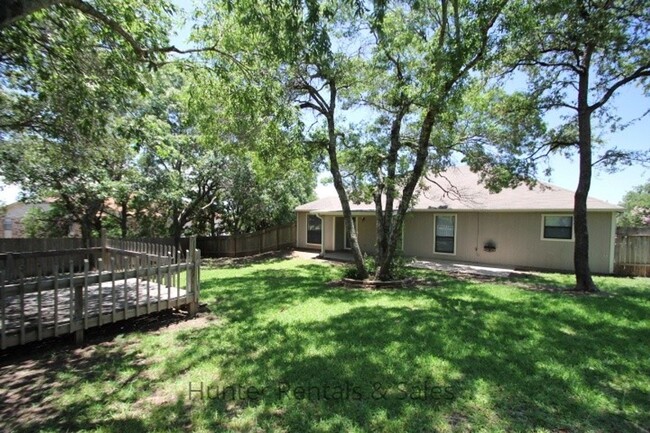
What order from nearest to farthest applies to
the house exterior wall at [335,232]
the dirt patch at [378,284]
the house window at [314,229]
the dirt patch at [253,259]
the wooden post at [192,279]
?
the wooden post at [192,279] < the dirt patch at [378,284] < the dirt patch at [253,259] < the house exterior wall at [335,232] < the house window at [314,229]

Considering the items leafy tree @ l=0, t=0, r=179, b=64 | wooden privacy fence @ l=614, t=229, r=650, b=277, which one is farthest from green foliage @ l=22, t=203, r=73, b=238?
wooden privacy fence @ l=614, t=229, r=650, b=277

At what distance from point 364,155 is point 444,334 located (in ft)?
19.7

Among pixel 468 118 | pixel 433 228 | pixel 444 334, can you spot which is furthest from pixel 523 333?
pixel 433 228

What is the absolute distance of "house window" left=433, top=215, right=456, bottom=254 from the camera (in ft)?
47.4

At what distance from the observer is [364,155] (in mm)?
9844

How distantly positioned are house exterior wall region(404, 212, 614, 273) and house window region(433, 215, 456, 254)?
0.57 ft

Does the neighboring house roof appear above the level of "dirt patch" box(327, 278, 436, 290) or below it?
above

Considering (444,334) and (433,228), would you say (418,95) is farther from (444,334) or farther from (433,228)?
(433,228)

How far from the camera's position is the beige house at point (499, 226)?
11.6 m

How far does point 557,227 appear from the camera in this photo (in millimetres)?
12156

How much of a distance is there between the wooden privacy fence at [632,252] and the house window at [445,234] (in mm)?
5369

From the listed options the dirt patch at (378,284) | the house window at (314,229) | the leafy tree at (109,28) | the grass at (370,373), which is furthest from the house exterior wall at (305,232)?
the leafy tree at (109,28)

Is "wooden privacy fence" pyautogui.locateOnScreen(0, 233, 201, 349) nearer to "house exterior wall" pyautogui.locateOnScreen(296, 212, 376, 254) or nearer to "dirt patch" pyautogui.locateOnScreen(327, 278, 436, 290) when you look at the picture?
"dirt patch" pyautogui.locateOnScreen(327, 278, 436, 290)

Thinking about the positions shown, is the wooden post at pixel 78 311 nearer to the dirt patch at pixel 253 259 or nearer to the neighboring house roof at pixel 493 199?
the neighboring house roof at pixel 493 199
